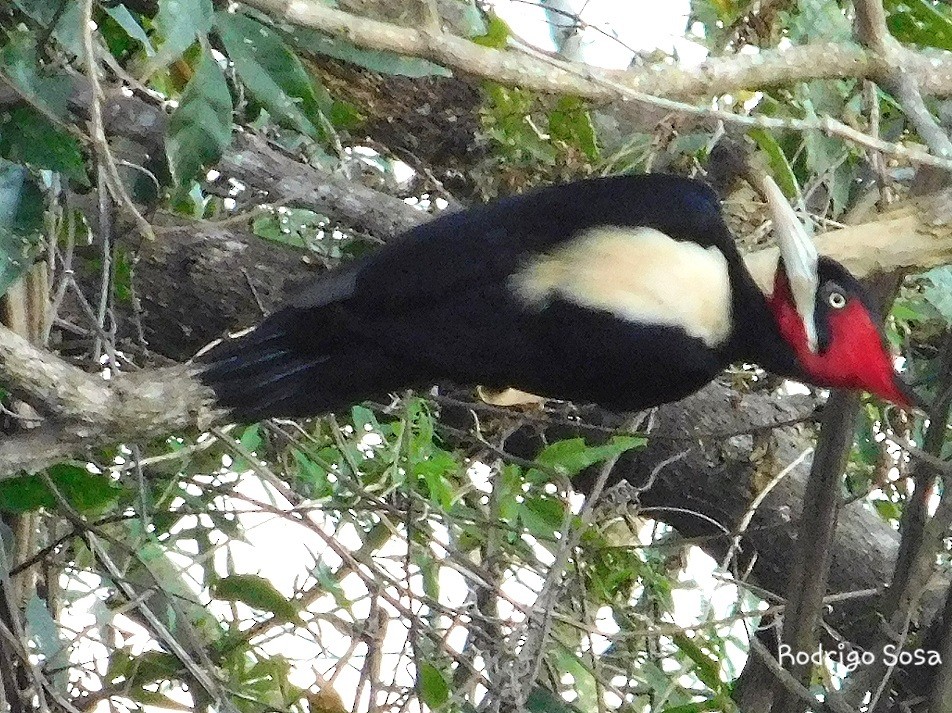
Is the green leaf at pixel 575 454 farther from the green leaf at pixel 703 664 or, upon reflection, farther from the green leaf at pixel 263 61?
the green leaf at pixel 263 61

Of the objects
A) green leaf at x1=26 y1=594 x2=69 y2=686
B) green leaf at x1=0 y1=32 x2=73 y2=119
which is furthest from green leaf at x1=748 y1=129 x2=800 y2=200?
green leaf at x1=26 y1=594 x2=69 y2=686

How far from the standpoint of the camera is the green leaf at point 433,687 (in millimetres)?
905

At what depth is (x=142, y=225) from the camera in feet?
2.46

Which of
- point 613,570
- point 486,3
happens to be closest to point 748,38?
point 486,3

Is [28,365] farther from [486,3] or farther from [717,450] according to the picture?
[717,450]

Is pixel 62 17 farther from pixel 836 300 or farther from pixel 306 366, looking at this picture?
pixel 836 300

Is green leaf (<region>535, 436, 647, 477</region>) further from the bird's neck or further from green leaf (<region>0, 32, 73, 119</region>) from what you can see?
green leaf (<region>0, 32, 73, 119</region>)

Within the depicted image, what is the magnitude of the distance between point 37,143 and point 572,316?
42 cm

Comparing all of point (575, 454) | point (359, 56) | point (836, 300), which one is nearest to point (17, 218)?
point (359, 56)

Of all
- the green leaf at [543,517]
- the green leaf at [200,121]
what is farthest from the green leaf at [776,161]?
the green leaf at [200,121]

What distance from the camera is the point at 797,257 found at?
0.76 meters

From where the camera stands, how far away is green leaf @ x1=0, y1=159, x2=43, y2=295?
28.5 inches

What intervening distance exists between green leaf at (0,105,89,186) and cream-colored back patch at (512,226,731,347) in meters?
0.34

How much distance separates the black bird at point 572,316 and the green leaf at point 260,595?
0.86 ft
